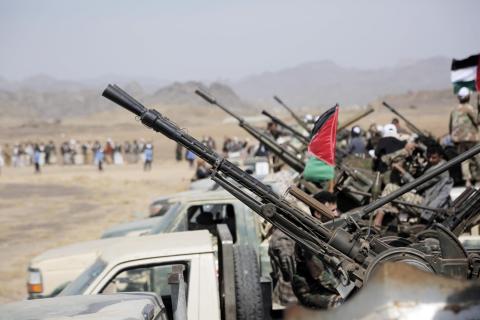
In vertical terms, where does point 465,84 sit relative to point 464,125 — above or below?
above

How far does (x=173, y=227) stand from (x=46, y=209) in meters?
15.7

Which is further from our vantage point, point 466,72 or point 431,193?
point 466,72

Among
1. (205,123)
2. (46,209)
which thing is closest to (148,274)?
(46,209)

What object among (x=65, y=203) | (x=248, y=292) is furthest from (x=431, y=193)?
(x=65, y=203)

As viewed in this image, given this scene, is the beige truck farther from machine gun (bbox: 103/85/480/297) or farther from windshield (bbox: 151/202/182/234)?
machine gun (bbox: 103/85/480/297)

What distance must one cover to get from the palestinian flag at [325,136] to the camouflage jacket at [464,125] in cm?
639

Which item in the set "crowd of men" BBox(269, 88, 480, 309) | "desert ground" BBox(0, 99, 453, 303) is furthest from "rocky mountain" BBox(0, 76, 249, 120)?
"crowd of men" BBox(269, 88, 480, 309)

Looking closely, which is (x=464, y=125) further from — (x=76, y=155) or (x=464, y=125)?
(x=76, y=155)

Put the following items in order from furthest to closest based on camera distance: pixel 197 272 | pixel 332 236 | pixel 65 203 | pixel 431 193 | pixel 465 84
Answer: pixel 65 203, pixel 465 84, pixel 431 193, pixel 197 272, pixel 332 236

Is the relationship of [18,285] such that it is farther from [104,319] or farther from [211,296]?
[104,319]

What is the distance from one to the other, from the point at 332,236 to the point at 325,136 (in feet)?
4.35

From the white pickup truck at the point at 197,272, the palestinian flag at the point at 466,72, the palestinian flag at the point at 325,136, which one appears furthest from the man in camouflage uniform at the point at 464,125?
the white pickup truck at the point at 197,272

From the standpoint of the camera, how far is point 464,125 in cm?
1112

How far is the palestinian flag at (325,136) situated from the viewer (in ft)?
16.5
